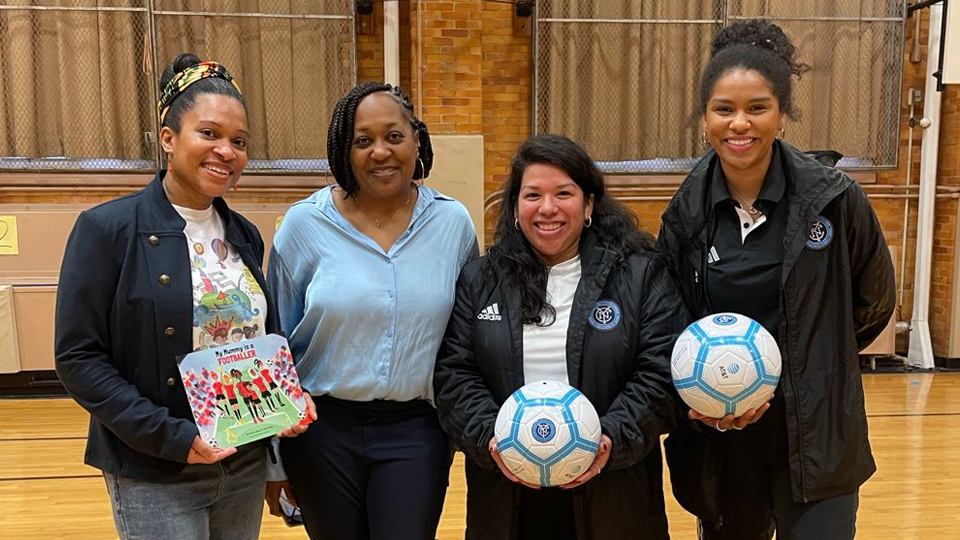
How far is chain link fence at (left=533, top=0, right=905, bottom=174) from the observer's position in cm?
639

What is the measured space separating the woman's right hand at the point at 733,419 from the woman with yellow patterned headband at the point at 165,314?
103cm

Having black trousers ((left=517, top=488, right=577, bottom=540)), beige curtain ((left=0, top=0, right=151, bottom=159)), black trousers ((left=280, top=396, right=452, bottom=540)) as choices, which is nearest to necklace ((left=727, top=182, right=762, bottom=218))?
black trousers ((left=517, top=488, right=577, bottom=540))

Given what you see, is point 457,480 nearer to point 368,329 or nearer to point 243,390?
point 368,329

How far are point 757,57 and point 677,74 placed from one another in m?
4.88

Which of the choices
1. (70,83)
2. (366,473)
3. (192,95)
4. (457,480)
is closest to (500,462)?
(366,473)

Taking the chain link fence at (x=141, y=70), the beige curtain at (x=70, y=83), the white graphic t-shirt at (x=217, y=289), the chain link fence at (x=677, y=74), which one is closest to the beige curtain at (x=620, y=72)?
the chain link fence at (x=677, y=74)

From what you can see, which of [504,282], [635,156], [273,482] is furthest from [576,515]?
[635,156]

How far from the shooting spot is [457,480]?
414 cm

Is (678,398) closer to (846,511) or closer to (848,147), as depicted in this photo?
(846,511)

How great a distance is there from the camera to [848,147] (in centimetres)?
675

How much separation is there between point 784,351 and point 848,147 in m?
5.68

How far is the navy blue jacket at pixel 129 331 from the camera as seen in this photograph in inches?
62.5

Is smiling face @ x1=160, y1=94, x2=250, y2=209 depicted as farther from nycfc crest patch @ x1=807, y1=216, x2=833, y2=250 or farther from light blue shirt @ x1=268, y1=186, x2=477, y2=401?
nycfc crest patch @ x1=807, y1=216, x2=833, y2=250

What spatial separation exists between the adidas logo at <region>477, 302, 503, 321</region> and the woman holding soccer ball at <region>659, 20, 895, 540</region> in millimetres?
511
